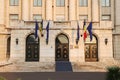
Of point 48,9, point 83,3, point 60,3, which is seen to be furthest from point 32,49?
point 83,3

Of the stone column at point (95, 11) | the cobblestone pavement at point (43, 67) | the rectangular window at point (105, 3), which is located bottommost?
the cobblestone pavement at point (43, 67)

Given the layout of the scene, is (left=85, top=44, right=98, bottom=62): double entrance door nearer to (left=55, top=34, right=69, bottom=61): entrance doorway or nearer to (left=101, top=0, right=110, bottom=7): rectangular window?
(left=55, top=34, right=69, bottom=61): entrance doorway

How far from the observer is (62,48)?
145ft

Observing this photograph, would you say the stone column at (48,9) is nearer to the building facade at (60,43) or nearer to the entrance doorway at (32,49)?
the building facade at (60,43)

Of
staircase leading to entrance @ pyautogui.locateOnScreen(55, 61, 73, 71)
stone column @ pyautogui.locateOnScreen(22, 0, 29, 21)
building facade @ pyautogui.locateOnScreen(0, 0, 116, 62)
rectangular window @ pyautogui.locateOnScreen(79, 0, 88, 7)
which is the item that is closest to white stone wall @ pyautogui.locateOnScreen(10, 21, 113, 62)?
building facade @ pyautogui.locateOnScreen(0, 0, 116, 62)

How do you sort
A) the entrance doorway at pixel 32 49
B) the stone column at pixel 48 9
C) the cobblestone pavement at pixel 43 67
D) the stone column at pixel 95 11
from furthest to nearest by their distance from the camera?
1. the stone column at pixel 95 11
2. the stone column at pixel 48 9
3. the entrance doorway at pixel 32 49
4. the cobblestone pavement at pixel 43 67

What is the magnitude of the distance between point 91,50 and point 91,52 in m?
0.30

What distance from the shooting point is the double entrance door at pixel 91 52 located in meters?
44.4

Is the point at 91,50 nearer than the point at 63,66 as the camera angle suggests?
No

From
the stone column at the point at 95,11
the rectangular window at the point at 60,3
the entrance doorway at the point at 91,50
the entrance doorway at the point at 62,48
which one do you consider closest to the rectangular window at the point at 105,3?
the stone column at the point at 95,11

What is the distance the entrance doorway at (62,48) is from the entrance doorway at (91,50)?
9.83 feet

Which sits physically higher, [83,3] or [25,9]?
[83,3]

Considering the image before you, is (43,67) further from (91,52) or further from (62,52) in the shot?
(91,52)

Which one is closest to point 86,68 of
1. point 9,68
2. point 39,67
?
point 39,67
